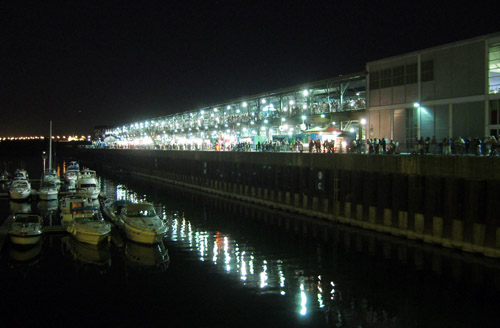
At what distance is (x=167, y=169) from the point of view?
92125 millimetres

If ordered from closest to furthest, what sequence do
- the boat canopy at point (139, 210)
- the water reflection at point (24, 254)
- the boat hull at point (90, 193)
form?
the water reflection at point (24, 254) < the boat canopy at point (139, 210) < the boat hull at point (90, 193)

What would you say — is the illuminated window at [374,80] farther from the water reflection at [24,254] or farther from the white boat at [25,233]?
the water reflection at [24,254]

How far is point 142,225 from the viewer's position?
111 ft

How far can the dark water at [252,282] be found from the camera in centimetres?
2094

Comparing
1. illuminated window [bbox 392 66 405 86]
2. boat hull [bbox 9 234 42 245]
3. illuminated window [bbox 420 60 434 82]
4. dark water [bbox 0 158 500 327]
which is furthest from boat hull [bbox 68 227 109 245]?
illuminated window [bbox 420 60 434 82]

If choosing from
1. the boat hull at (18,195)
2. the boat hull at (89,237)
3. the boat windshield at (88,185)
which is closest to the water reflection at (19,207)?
the boat hull at (18,195)

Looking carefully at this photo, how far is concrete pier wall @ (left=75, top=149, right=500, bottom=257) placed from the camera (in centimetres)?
2822

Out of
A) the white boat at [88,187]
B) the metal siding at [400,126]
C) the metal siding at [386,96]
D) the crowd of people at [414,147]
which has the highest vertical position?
the metal siding at [386,96]

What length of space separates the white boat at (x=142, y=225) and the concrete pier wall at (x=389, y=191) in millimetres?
15843

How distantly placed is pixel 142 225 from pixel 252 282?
11.7 meters

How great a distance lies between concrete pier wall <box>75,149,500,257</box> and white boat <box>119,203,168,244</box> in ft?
52.0

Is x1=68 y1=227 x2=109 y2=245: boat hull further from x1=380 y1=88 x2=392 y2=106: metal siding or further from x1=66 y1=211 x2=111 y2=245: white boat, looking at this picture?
x1=380 y1=88 x2=392 y2=106: metal siding

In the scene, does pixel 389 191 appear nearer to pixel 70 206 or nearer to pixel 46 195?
pixel 70 206

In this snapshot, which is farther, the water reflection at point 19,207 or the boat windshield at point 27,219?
the water reflection at point 19,207
